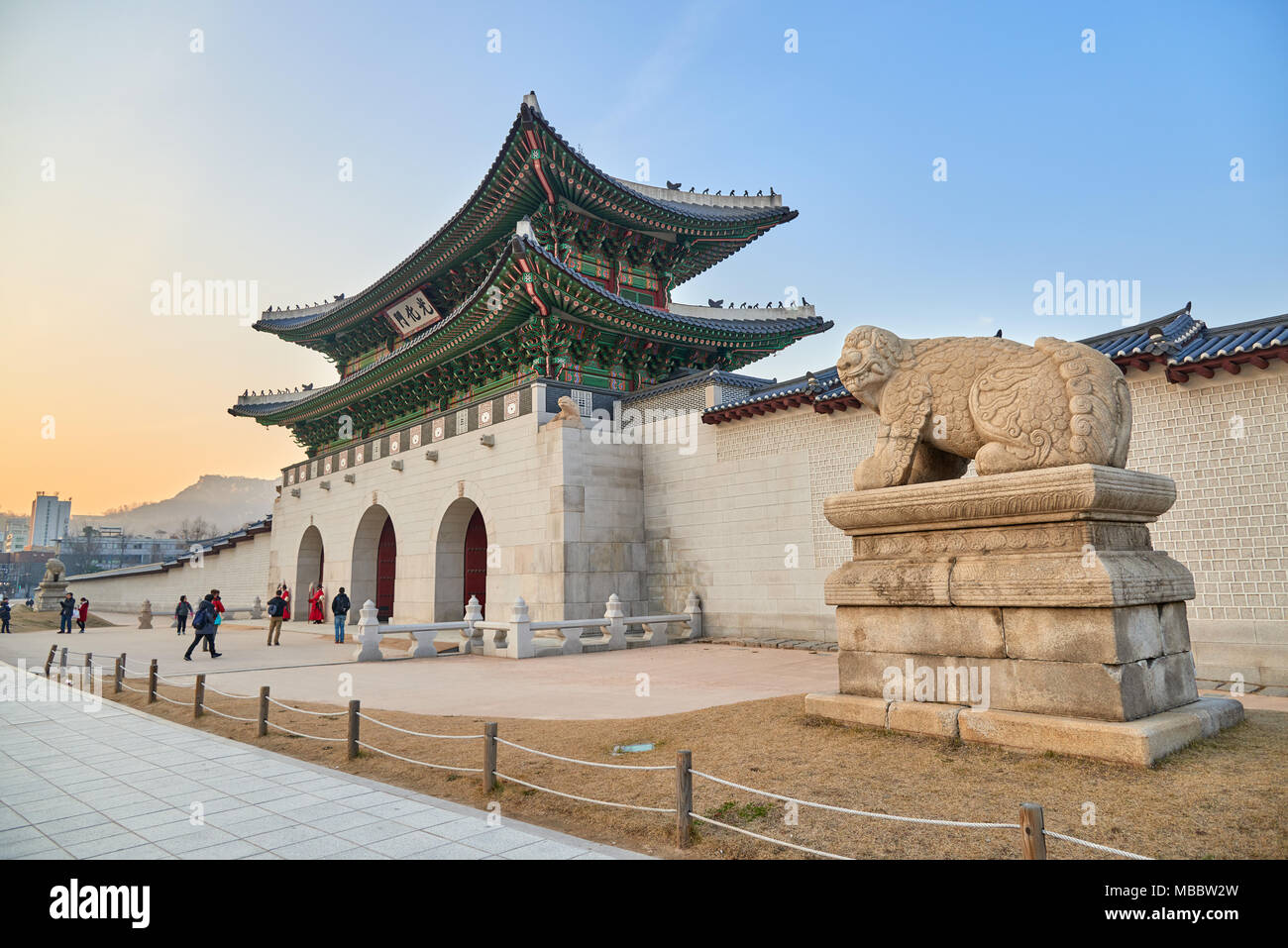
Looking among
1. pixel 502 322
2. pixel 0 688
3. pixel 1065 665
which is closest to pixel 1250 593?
pixel 1065 665

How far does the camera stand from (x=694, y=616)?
16656 millimetres

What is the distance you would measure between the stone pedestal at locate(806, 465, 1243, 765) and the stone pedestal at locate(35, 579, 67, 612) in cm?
4259

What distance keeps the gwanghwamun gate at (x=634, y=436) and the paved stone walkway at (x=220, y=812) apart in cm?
954

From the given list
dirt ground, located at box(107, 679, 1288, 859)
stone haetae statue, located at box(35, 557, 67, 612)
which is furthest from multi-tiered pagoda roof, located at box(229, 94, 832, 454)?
stone haetae statue, located at box(35, 557, 67, 612)

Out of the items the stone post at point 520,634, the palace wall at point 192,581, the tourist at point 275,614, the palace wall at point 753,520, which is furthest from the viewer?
the palace wall at point 192,581

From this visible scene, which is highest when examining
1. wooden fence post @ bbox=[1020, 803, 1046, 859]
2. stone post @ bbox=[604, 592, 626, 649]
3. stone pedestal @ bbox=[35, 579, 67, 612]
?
wooden fence post @ bbox=[1020, 803, 1046, 859]

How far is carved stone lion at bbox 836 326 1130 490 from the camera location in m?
5.40

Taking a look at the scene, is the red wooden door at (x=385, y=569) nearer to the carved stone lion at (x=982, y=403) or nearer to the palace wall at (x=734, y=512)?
the palace wall at (x=734, y=512)

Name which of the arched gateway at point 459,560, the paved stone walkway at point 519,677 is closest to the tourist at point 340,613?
the paved stone walkway at point 519,677

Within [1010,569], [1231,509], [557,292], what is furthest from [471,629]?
[1231,509]

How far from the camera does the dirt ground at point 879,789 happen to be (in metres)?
3.82

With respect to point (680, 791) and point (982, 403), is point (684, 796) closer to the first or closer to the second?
point (680, 791)

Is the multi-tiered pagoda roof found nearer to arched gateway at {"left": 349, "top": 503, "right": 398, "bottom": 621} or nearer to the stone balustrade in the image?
arched gateway at {"left": 349, "top": 503, "right": 398, "bottom": 621}
